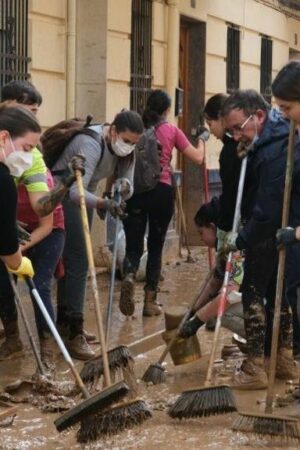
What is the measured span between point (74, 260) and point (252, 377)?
62.0 inches

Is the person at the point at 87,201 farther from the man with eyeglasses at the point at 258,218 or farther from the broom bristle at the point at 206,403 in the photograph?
the broom bristle at the point at 206,403

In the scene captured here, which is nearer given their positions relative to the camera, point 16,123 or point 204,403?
point 16,123

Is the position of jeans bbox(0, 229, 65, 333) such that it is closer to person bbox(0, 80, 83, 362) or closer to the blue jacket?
person bbox(0, 80, 83, 362)

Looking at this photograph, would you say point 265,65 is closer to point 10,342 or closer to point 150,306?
point 150,306

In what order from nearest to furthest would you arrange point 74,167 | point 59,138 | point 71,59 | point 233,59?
point 74,167 < point 59,138 < point 71,59 < point 233,59

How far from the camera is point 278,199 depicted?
21.1ft

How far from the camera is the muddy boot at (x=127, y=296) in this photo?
850 centimetres

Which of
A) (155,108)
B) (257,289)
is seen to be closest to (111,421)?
(257,289)

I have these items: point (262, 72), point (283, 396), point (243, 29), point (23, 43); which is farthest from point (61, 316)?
point (262, 72)

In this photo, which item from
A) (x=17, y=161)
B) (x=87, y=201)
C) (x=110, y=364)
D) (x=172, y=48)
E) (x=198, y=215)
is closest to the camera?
(x=17, y=161)

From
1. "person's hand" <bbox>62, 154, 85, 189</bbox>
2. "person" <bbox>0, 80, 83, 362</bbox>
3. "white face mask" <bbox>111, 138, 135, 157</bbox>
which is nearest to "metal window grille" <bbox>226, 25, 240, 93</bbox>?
"white face mask" <bbox>111, 138, 135, 157</bbox>

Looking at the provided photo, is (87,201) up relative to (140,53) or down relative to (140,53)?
down

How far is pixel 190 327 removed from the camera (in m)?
7.10

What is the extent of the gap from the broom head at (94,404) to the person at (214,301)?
1.71 m
